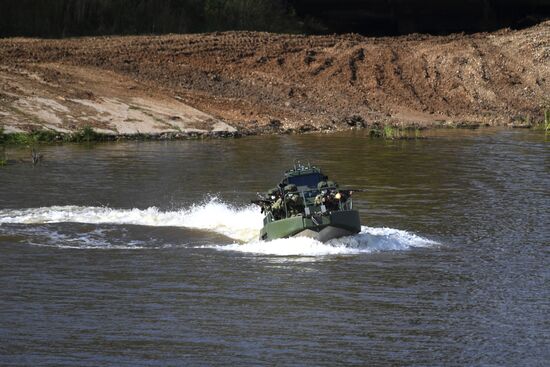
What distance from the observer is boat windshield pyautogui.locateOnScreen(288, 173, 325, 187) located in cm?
2628

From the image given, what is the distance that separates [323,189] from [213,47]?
36240mm

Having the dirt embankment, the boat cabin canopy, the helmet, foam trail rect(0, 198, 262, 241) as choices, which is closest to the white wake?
foam trail rect(0, 198, 262, 241)

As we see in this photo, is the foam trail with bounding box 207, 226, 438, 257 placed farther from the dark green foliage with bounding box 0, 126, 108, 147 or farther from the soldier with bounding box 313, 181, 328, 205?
the dark green foliage with bounding box 0, 126, 108, 147

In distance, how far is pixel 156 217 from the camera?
29531 mm

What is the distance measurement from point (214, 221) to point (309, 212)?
5424 millimetres

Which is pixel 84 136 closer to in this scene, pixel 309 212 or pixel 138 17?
pixel 138 17

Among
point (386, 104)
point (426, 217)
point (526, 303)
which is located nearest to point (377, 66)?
point (386, 104)

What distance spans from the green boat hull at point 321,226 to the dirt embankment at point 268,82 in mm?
23902

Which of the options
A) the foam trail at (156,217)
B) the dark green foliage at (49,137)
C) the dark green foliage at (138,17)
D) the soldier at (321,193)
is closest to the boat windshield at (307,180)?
the soldier at (321,193)

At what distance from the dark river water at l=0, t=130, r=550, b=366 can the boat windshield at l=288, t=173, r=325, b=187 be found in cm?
161

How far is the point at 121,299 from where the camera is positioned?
20625 millimetres

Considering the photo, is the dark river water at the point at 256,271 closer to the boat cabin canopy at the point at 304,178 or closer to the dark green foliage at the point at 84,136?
the boat cabin canopy at the point at 304,178

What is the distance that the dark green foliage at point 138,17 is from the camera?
60.1 meters

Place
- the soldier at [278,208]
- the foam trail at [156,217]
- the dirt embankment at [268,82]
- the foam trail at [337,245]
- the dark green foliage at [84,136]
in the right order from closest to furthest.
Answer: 1. the foam trail at [337,245]
2. the soldier at [278,208]
3. the foam trail at [156,217]
4. the dark green foliage at [84,136]
5. the dirt embankment at [268,82]
